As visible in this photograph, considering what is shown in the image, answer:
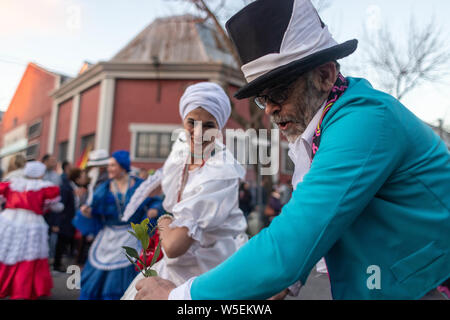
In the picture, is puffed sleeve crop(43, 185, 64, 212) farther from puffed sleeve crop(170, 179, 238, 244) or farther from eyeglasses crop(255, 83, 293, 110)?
eyeglasses crop(255, 83, 293, 110)

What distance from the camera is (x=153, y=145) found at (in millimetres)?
14570

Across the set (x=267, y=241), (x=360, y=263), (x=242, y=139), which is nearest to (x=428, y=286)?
(x=360, y=263)

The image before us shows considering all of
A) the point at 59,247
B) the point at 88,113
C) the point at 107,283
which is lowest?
the point at 59,247

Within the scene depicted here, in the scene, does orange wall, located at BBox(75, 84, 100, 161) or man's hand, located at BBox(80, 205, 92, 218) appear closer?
man's hand, located at BBox(80, 205, 92, 218)

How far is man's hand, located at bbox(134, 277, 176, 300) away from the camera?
2.86 ft

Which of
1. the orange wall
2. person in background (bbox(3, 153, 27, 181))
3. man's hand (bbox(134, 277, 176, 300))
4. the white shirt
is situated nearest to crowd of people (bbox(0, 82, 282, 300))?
person in background (bbox(3, 153, 27, 181))

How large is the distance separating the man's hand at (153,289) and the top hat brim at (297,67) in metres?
0.60

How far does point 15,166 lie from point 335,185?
5.38 metres

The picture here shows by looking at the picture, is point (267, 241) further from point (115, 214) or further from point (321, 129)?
point (115, 214)

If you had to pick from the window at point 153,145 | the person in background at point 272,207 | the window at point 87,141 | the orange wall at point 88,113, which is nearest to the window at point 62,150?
the orange wall at point 88,113

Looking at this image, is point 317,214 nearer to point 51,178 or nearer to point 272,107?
point 272,107

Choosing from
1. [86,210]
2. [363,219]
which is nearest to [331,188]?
[363,219]

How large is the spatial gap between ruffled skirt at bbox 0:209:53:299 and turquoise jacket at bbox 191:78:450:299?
15.1 feet

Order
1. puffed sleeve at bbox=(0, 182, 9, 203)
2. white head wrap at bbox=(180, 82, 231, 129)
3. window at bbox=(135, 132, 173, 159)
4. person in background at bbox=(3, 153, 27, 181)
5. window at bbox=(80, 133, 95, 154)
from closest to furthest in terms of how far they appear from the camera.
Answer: white head wrap at bbox=(180, 82, 231, 129)
puffed sleeve at bbox=(0, 182, 9, 203)
person in background at bbox=(3, 153, 27, 181)
window at bbox=(135, 132, 173, 159)
window at bbox=(80, 133, 95, 154)
